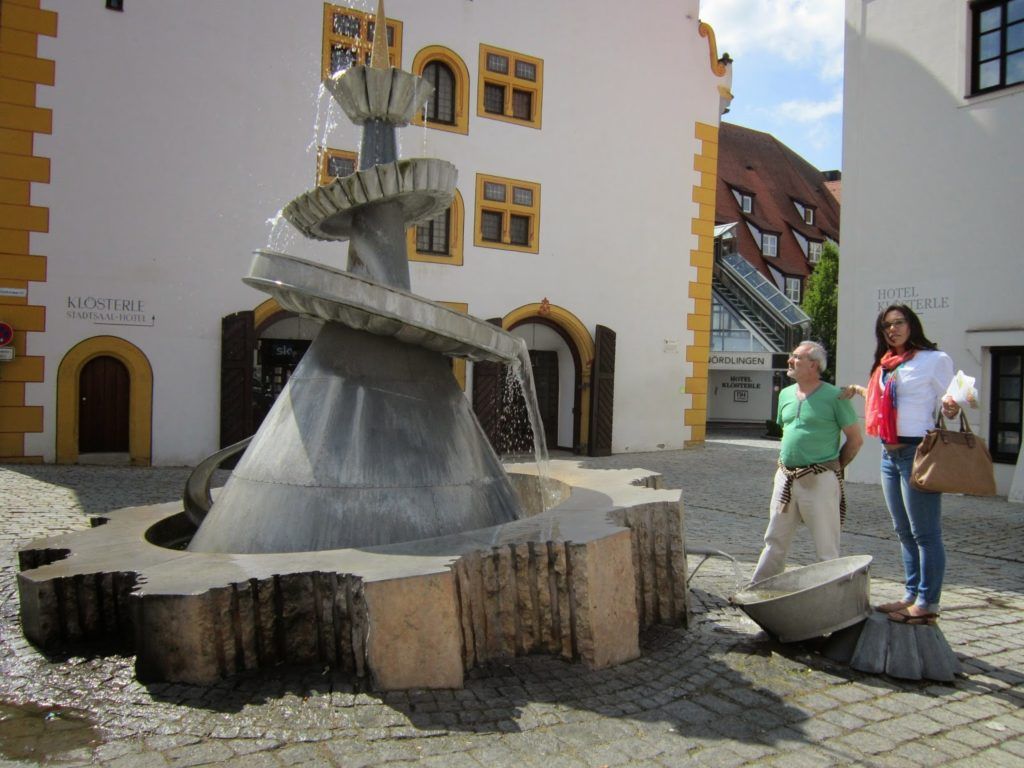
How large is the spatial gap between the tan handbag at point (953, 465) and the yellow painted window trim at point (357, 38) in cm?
1266

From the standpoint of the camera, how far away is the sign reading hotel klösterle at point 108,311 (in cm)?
1317

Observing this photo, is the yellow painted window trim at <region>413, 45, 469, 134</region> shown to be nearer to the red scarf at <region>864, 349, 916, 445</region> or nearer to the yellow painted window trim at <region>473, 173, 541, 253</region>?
the yellow painted window trim at <region>473, 173, 541, 253</region>

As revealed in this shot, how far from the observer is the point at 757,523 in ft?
30.5

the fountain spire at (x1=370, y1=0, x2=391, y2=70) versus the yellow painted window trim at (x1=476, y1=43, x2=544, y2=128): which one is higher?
the yellow painted window trim at (x1=476, y1=43, x2=544, y2=128)

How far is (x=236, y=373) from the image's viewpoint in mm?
13898

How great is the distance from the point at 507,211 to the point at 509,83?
8.22 ft

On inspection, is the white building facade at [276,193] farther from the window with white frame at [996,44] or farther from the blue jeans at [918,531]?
the blue jeans at [918,531]

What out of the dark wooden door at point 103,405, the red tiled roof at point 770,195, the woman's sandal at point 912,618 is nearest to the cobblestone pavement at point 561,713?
the woman's sandal at point 912,618

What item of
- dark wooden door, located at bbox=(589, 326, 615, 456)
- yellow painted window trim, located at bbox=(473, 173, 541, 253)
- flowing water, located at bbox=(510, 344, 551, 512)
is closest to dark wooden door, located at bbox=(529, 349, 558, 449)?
dark wooden door, located at bbox=(589, 326, 615, 456)

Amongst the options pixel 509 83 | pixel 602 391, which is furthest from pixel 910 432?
pixel 509 83

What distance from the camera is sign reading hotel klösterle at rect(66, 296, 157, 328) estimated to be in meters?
13.2

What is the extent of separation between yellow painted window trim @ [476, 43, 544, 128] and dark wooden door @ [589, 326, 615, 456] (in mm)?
4486

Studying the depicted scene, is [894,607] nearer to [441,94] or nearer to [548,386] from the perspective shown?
[441,94]

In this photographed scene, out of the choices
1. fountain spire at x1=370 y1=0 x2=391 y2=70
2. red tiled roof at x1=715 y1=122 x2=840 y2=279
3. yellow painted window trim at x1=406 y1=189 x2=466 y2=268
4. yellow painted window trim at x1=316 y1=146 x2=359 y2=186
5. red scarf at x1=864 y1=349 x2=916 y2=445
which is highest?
red tiled roof at x1=715 y1=122 x2=840 y2=279
